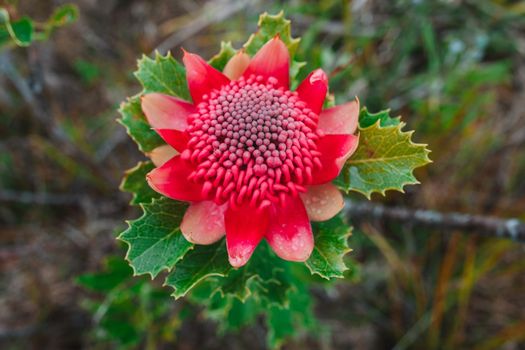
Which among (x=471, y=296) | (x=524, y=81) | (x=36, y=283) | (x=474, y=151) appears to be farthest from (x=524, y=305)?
(x=36, y=283)

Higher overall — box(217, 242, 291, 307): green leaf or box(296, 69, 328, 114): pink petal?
box(296, 69, 328, 114): pink petal

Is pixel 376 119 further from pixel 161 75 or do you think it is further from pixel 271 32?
pixel 161 75

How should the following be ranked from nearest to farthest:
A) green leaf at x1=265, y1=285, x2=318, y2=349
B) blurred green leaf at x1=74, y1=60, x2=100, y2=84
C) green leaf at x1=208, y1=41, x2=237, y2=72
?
1. green leaf at x1=208, y1=41, x2=237, y2=72
2. green leaf at x1=265, y1=285, x2=318, y2=349
3. blurred green leaf at x1=74, y1=60, x2=100, y2=84

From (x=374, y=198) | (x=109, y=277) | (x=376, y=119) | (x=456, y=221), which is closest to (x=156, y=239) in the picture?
(x=376, y=119)

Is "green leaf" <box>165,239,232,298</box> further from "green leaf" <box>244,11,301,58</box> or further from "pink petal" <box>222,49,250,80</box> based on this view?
"green leaf" <box>244,11,301,58</box>

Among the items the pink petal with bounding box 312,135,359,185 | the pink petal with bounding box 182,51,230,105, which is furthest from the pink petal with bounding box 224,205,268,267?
the pink petal with bounding box 182,51,230,105

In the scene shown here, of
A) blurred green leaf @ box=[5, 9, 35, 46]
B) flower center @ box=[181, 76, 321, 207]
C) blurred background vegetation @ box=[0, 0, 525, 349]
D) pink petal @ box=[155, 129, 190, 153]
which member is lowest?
blurred background vegetation @ box=[0, 0, 525, 349]

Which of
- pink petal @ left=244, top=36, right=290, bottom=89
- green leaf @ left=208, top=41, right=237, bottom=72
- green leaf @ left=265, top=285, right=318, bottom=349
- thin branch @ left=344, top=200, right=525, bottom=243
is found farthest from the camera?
green leaf @ left=265, top=285, right=318, bottom=349

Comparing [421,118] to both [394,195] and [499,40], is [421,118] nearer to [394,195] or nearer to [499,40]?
[394,195]
